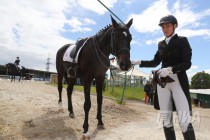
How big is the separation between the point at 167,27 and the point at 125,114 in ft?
19.0

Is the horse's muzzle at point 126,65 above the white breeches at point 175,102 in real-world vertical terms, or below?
above

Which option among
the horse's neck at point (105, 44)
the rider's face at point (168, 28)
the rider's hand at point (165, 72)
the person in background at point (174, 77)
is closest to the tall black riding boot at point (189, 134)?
the person in background at point (174, 77)

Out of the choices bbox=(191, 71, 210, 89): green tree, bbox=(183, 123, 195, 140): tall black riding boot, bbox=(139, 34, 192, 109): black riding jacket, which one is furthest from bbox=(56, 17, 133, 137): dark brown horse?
bbox=(191, 71, 210, 89): green tree

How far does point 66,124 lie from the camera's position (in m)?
7.16

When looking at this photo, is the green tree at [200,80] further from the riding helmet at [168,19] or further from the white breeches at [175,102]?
the riding helmet at [168,19]

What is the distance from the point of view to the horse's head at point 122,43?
5691 millimetres

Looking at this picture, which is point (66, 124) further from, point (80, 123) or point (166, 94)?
point (166, 94)

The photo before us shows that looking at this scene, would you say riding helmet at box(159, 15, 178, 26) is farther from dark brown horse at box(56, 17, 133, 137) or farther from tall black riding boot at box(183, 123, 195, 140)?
tall black riding boot at box(183, 123, 195, 140)

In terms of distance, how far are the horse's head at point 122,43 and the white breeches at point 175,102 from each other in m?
1.20

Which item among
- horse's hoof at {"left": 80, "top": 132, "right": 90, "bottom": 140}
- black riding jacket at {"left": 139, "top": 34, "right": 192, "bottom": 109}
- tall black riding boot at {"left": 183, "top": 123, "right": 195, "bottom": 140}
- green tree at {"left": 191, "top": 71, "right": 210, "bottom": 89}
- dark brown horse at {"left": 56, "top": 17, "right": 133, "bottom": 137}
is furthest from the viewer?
green tree at {"left": 191, "top": 71, "right": 210, "bottom": 89}

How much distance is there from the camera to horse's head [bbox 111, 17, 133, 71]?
5691 mm

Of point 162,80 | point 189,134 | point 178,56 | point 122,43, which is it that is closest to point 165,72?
point 162,80

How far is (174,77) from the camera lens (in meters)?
4.45

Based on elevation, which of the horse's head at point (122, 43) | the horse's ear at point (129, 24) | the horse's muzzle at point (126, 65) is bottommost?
the horse's muzzle at point (126, 65)
